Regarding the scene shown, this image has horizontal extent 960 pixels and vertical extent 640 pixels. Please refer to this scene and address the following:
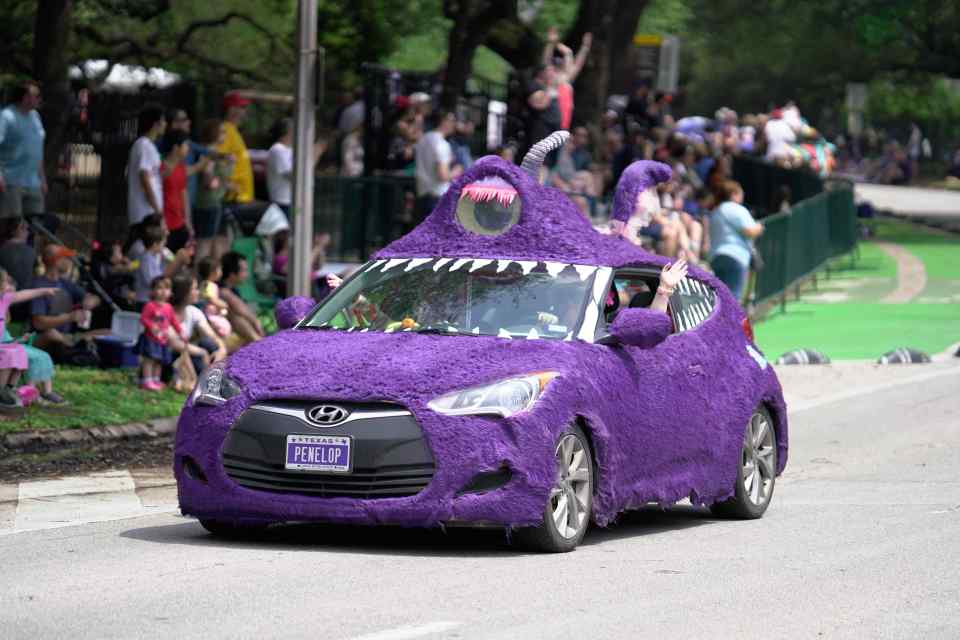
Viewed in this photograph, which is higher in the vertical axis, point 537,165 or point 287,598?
point 537,165

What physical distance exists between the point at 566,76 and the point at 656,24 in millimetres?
44338

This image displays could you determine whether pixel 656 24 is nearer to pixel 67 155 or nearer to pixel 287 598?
pixel 67 155

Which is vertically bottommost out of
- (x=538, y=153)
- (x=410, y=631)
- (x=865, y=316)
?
(x=865, y=316)

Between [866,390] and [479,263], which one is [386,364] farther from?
[866,390]

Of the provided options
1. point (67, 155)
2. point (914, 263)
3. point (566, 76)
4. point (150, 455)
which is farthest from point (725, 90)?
point (150, 455)

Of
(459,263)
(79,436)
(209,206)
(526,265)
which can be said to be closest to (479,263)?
(459,263)

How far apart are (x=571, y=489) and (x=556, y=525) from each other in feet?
0.74

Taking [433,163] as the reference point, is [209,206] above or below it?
below

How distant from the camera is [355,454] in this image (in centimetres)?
988

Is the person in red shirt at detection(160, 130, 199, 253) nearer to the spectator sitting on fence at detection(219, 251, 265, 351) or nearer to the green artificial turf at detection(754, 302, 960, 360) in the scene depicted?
the spectator sitting on fence at detection(219, 251, 265, 351)

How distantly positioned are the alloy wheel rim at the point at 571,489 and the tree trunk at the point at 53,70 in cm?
1262

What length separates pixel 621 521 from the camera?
12.2 metres

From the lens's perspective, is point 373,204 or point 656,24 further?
point 656,24

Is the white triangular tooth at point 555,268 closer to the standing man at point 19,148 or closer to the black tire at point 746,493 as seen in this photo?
the black tire at point 746,493
